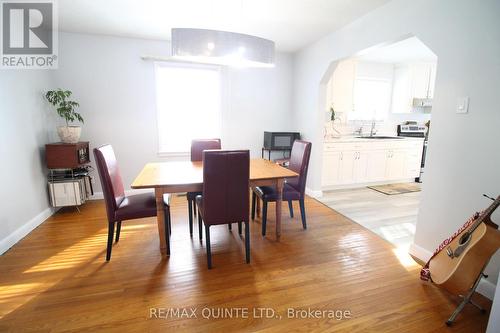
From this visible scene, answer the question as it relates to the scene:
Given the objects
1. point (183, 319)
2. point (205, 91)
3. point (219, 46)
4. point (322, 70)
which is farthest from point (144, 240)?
point (322, 70)

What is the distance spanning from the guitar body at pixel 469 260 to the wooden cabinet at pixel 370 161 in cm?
247

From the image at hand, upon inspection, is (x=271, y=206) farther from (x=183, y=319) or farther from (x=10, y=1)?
(x=10, y=1)

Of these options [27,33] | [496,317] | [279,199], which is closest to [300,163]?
[279,199]

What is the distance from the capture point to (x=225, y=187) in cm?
→ 198

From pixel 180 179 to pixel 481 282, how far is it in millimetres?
2444

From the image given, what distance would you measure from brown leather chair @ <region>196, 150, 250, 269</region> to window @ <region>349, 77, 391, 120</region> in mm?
3736

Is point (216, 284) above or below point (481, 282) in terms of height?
below

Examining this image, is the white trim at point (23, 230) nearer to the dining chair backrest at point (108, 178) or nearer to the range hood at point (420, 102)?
the dining chair backrest at point (108, 178)

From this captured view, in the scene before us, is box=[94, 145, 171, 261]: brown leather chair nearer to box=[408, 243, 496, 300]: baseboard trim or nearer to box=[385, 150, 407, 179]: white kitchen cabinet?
box=[408, 243, 496, 300]: baseboard trim

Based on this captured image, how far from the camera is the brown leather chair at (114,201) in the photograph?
1996 mm

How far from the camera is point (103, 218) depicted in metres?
3.08

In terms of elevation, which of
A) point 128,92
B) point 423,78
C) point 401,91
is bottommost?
point 128,92

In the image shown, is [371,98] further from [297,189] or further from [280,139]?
[297,189]

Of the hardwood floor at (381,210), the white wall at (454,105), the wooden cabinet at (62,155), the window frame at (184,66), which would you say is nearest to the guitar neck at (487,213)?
the white wall at (454,105)
